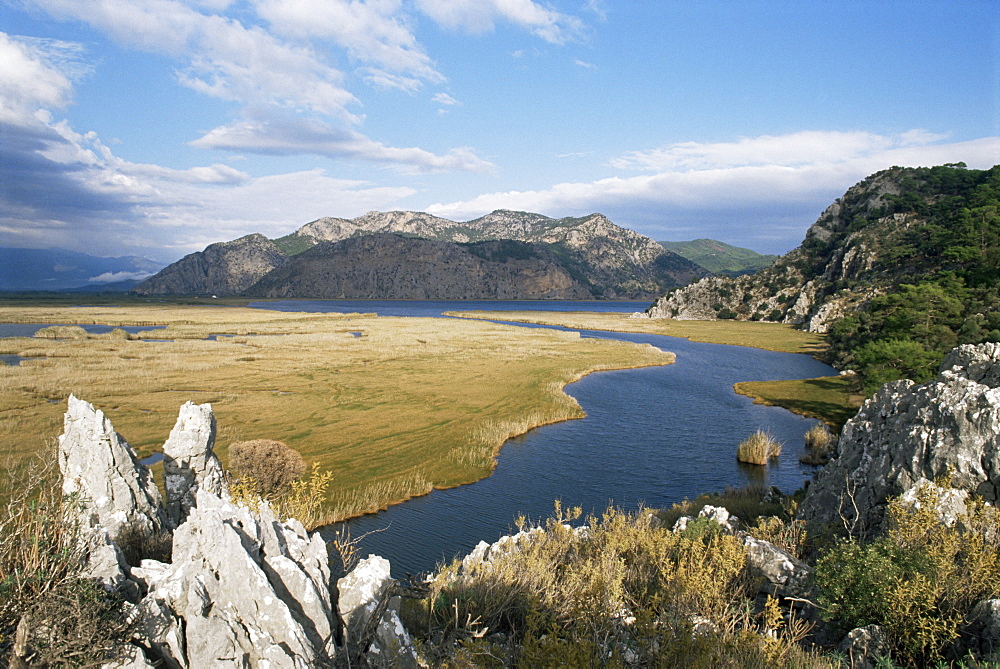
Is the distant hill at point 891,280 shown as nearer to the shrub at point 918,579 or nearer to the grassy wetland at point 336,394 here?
the grassy wetland at point 336,394

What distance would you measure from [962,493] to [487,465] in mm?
16956

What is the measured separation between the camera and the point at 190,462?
11.6 metres

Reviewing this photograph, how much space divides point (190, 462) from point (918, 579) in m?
13.3

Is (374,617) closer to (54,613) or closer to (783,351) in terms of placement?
(54,613)

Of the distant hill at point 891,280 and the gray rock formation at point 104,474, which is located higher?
the distant hill at point 891,280

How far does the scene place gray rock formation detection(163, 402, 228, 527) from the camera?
11.2 metres

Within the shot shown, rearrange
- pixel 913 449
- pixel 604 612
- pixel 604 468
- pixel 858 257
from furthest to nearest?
pixel 858 257 → pixel 604 468 → pixel 913 449 → pixel 604 612

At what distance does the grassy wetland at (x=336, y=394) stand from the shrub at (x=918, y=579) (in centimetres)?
1504

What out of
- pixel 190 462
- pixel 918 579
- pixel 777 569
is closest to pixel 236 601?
pixel 190 462

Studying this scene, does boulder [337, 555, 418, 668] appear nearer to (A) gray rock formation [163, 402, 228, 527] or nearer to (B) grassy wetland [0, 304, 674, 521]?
(A) gray rock formation [163, 402, 228, 527]

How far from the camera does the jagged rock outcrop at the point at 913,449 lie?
33.1 ft

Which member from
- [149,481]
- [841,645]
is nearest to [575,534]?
[841,645]

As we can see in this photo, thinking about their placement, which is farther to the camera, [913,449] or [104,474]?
[913,449]

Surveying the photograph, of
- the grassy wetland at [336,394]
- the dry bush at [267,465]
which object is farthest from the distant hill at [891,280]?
the dry bush at [267,465]
